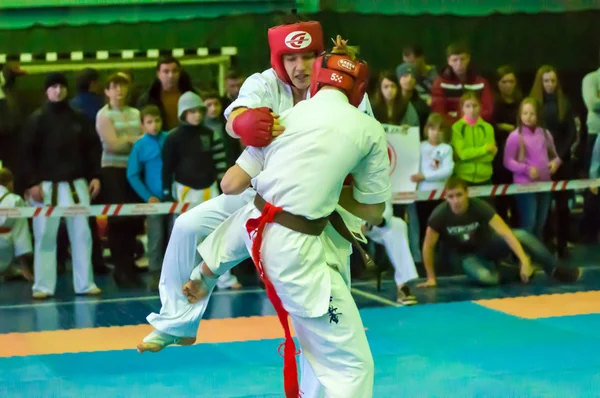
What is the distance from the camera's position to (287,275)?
404 cm

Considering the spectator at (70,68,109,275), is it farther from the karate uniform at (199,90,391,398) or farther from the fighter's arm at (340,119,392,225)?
the fighter's arm at (340,119,392,225)

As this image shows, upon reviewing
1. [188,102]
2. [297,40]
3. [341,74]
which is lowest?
[188,102]

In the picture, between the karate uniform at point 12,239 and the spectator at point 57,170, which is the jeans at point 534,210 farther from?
the karate uniform at point 12,239

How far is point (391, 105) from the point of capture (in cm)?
895

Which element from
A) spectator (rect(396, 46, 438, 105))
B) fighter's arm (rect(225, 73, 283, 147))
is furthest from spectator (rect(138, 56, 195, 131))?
fighter's arm (rect(225, 73, 283, 147))

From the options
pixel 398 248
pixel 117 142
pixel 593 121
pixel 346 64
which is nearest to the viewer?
pixel 346 64

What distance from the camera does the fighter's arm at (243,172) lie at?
409 centimetres

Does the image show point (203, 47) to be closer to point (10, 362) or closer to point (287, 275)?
point (10, 362)

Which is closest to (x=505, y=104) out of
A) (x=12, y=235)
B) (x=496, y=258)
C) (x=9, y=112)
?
(x=496, y=258)

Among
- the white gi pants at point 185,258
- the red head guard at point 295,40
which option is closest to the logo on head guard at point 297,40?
the red head guard at point 295,40

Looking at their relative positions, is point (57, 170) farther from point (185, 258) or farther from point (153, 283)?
point (185, 258)

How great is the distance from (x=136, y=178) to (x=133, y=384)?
326cm

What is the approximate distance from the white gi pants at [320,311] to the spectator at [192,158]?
476 centimetres

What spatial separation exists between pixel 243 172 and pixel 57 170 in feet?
16.0
